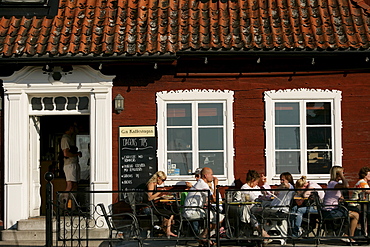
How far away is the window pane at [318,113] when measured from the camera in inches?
542

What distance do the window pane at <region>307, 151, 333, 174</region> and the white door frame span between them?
Result: 3.81 m

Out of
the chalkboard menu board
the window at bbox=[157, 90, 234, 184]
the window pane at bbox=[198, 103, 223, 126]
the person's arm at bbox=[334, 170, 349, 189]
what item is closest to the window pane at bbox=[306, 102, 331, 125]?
the person's arm at bbox=[334, 170, 349, 189]

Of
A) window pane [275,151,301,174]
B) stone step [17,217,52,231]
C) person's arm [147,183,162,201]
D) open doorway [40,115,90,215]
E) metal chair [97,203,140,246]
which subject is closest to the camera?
metal chair [97,203,140,246]

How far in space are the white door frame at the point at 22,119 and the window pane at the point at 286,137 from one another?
3.20 meters

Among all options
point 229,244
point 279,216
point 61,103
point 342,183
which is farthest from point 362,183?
point 61,103

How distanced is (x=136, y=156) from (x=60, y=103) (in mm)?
1822

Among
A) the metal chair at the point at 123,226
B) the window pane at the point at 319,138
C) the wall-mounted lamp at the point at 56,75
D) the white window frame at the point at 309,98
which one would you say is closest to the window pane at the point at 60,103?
the wall-mounted lamp at the point at 56,75

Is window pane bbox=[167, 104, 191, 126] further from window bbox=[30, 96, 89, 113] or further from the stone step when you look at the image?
the stone step

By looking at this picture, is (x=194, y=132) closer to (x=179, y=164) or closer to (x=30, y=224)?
(x=179, y=164)

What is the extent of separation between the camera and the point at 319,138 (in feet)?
45.2

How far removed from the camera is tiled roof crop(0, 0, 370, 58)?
13.3m

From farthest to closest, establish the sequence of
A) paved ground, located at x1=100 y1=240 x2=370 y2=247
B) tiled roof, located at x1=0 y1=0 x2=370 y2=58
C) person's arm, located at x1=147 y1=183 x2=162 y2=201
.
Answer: tiled roof, located at x1=0 y1=0 x2=370 y2=58 < person's arm, located at x1=147 y1=183 x2=162 y2=201 < paved ground, located at x1=100 y1=240 x2=370 y2=247

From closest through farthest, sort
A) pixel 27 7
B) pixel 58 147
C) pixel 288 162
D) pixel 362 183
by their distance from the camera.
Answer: pixel 362 183, pixel 288 162, pixel 27 7, pixel 58 147

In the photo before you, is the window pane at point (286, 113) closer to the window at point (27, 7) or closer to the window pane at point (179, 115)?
the window pane at point (179, 115)
